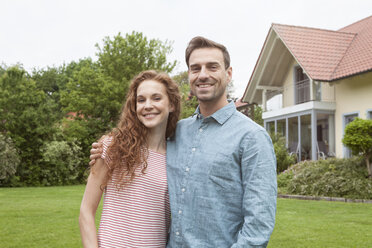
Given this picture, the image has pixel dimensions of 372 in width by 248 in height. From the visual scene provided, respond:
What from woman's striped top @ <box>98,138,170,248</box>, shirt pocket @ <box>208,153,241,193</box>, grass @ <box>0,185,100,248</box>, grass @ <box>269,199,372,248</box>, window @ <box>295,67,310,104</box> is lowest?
grass @ <box>0,185,100,248</box>

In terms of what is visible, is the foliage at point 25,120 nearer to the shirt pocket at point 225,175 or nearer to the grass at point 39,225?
the grass at point 39,225

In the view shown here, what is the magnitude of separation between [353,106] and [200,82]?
16974 millimetres

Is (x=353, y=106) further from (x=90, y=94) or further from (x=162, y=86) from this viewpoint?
(x=162, y=86)

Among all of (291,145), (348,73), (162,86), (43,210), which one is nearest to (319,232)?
(162,86)

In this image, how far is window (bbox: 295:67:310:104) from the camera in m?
20.1

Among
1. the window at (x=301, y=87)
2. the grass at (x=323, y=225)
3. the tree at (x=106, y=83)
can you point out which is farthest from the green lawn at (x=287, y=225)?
the tree at (x=106, y=83)

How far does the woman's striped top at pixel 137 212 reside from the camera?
8.16ft

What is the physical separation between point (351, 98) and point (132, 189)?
17.2m

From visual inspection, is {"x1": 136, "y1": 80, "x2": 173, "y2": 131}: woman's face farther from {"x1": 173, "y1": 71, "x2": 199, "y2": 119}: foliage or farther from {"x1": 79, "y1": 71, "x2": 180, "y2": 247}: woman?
{"x1": 173, "y1": 71, "x2": 199, "y2": 119}: foliage

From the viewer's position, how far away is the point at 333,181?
12.2 metres

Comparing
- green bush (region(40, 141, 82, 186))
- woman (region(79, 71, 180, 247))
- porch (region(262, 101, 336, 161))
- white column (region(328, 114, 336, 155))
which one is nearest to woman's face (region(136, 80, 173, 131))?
woman (region(79, 71, 180, 247))

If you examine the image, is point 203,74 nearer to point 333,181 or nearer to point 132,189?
point 132,189

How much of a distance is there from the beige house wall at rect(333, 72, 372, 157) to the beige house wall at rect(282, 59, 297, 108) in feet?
9.60

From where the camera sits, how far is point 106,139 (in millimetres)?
2730
